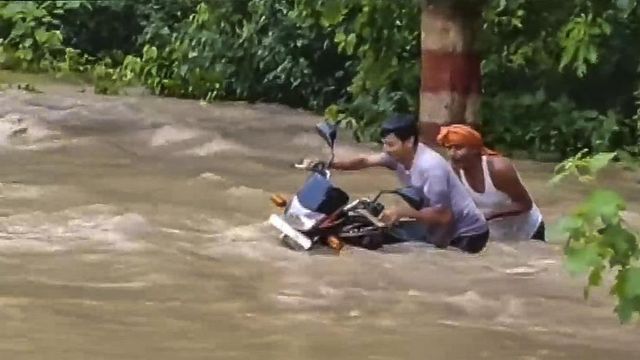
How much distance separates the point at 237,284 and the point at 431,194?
1301 mm

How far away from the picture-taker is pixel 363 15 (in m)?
12.3

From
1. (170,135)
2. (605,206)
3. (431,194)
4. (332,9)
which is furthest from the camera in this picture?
(170,135)

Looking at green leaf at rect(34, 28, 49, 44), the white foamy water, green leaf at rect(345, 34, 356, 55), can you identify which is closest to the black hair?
green leaf at rect(345, 34, 356, 55)

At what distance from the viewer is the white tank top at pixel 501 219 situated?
774cm

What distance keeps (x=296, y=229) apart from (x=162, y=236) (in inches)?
34.5

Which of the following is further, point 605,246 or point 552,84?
point 552,84

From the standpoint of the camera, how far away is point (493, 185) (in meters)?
7.71

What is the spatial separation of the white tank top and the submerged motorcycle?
1.57ft

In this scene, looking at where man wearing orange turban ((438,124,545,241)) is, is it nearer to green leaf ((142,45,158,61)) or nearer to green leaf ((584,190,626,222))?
green leaf ((584,190,626,222))

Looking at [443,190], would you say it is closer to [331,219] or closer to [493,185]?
[493,185]

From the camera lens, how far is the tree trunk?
967cm

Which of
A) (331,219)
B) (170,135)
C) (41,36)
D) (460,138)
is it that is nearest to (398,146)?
(460,138)

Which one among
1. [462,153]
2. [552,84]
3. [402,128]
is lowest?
[552,84]

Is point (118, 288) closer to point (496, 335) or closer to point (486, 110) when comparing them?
point (496, 335)
